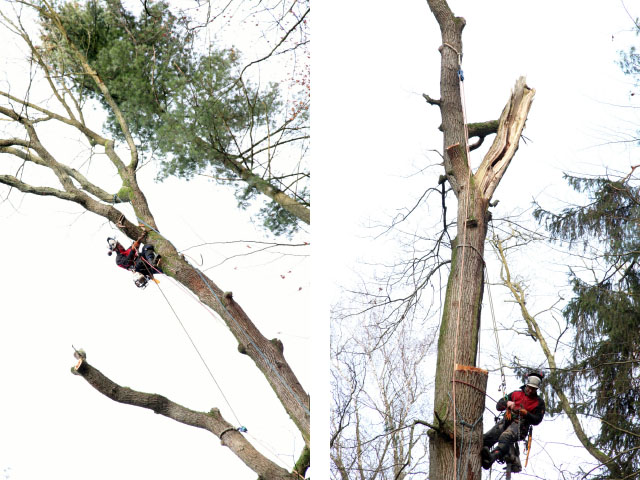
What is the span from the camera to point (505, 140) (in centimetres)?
282

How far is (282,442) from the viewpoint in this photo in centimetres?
290

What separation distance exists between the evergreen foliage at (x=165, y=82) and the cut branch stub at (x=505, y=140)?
803mm

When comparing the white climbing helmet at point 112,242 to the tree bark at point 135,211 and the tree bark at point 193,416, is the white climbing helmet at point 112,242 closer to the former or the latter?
the tree bark at point 135,211

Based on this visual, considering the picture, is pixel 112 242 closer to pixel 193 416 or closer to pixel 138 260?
pixel 138 260

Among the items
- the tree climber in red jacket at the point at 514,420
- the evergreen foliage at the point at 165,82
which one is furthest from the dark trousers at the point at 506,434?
the evergreen foliage at the point at 165,82

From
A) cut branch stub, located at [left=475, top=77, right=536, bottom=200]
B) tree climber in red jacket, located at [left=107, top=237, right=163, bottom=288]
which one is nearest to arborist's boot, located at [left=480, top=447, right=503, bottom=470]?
cut branch stub, located at [left=475, top=77, right=536, bottom=200]

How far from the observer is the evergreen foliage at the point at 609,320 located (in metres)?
2.49

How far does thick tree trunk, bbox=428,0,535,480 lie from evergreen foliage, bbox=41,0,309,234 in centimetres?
72

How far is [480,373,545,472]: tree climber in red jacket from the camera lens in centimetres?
251

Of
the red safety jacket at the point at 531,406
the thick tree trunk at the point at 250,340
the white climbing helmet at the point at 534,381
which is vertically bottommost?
the red safety jacket at the point at 531,406

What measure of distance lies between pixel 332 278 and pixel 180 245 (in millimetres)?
665

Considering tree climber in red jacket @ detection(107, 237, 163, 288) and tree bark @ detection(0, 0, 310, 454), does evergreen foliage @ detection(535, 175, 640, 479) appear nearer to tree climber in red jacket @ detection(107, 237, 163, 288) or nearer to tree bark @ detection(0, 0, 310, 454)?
tree bark @ detection(0, 0, 310, 454)

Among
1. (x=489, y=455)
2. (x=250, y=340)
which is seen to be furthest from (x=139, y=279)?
(x=489, y=455)

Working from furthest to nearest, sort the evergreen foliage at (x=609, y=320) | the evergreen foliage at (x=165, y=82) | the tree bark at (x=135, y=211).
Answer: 1. the evergreen foliage at (x=165, y=82)
2. the tree bark at (x=135, y=211)
3. the evergreen foliage at (x=609, y=320)
